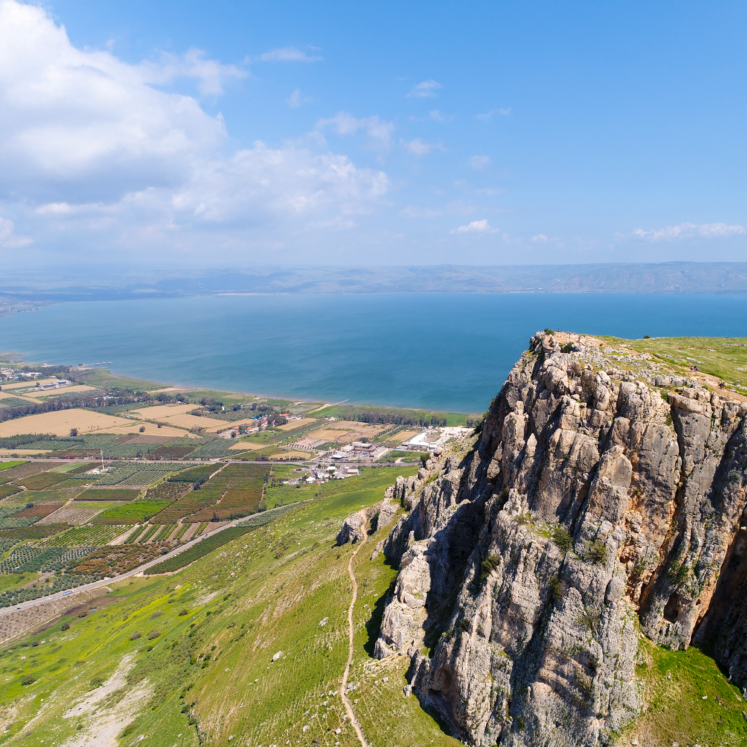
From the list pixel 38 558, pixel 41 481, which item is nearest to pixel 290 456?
pixel 38 558

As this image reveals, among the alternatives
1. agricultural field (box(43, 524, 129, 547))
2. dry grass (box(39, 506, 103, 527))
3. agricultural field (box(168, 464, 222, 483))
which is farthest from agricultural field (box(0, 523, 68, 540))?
agricultural field (box(168, 464, 222, 483))

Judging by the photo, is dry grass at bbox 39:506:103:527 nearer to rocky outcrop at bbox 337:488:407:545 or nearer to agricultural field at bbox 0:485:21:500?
agricultural field at bbox 0:485:21:500

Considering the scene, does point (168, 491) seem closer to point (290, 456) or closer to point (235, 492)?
point (235, 492)

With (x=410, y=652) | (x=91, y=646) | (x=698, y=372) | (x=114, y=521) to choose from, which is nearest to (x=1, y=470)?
(x=114, y=521)

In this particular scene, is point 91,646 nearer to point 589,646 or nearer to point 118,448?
point 589,646

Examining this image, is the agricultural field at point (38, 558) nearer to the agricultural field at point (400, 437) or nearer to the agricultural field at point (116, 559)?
the agricultural field at point (116, 559)

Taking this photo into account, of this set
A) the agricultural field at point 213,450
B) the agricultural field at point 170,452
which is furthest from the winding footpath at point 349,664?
the agricultural field at point 170,452
